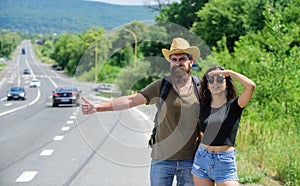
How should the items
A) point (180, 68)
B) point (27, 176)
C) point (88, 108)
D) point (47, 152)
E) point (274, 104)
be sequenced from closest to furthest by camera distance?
point (180, 68) → point (88, 108) → point (27, 176) → point (47, 152) → point (274, 104)

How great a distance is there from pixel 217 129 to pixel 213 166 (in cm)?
35

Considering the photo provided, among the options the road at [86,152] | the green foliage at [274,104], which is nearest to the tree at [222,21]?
the green foliage at [274,104]

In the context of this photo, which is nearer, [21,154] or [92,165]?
[92,165]

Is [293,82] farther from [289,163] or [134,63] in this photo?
[134,63]

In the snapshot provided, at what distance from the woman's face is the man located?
0.52ft

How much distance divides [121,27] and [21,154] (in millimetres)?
7512

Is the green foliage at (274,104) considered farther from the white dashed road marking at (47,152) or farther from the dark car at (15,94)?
the dark car at (15,94)

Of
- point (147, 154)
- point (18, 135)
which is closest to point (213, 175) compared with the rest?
point (147, 154)

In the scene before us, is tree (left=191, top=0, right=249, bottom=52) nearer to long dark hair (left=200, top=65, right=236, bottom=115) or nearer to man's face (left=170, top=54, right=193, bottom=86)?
long dark hair (left=200, top=65, right=236, bottom=115)

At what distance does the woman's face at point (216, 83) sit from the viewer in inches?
195

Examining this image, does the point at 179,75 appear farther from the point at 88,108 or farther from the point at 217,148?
the point at 88,108

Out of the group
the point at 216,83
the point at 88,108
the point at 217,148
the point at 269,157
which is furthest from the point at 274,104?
the point at 88,108

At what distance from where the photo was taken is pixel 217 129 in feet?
16.1

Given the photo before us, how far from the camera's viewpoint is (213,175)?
483 cm
